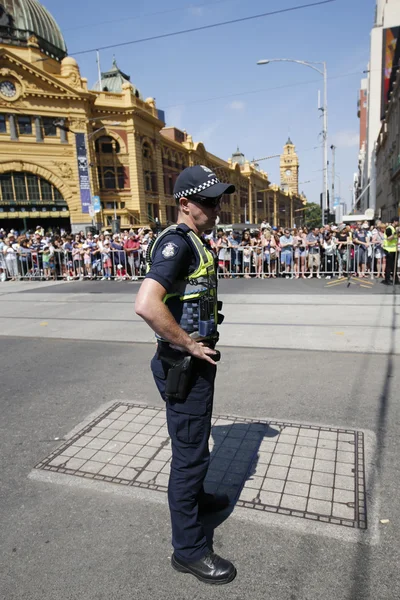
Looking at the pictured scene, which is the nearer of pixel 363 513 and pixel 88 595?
pixel 88 595

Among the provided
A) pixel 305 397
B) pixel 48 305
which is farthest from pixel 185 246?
pixel 48 305

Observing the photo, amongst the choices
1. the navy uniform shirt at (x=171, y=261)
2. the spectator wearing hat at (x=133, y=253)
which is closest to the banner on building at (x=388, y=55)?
the spectator wearing hat at (x=133, y=253)

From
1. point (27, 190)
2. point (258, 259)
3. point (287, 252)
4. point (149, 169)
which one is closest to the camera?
point (287, 252)

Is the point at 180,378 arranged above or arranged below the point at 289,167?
below

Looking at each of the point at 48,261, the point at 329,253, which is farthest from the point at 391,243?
the point at 48,261

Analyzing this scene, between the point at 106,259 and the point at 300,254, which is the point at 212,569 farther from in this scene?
the point at 106,259

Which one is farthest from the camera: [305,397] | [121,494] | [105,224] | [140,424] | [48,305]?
[105,224]

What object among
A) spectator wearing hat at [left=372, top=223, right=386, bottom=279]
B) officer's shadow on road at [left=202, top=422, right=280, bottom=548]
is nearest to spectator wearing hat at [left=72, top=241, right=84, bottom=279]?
spectator wearing hat at [left=372, top=223, right=386, bottom=279]

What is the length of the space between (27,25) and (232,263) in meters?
49.0

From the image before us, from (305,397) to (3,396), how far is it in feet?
10.9

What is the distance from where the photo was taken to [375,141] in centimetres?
6550

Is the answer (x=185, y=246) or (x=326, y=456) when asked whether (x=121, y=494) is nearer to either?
(x=326, y=456)

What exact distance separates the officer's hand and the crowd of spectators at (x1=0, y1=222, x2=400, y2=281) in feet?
35.8

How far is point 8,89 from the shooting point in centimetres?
4112
